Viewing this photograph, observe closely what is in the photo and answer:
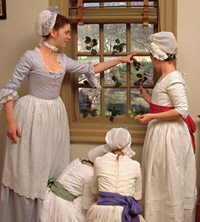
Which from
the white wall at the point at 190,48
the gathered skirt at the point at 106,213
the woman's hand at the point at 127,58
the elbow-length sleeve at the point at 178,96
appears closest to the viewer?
the gathered skirt at the point at 106,213

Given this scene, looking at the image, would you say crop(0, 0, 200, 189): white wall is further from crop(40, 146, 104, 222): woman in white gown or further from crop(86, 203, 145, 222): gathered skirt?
crop(86, 203, 145, 222): gathered skirt

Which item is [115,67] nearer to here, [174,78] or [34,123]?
[174,78]

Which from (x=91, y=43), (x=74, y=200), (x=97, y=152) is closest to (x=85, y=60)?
(x=91, y=43)

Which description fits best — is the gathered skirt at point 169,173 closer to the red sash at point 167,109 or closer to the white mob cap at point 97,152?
the red sash at point 167,109

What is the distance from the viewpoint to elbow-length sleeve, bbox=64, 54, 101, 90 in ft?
9.40

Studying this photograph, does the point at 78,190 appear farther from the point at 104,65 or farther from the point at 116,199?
the point at 104,65

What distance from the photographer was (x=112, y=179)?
7.20 ft

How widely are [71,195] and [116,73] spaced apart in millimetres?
1253

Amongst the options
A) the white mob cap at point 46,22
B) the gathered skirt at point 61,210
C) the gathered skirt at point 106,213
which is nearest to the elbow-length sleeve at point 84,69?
the white mob cap at point 46,22

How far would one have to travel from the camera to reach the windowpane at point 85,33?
3.16m

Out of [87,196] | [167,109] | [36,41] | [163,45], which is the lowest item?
[87,196]

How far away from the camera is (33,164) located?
8.72ft

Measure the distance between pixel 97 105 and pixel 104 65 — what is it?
19.0 inches

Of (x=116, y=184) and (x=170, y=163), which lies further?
(x=170, y=163)
